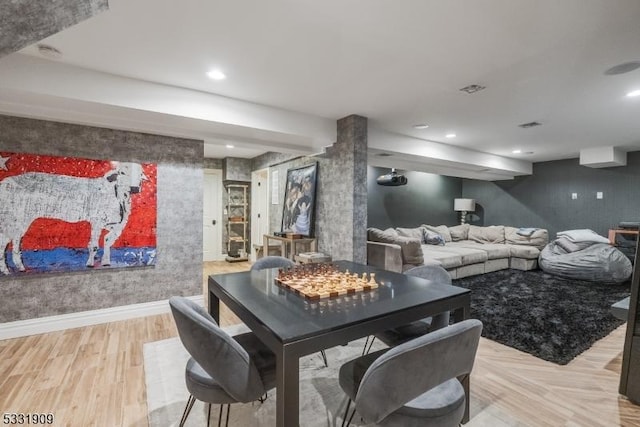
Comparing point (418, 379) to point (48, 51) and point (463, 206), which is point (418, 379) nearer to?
point (48, 51)

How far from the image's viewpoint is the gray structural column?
12.2 ft

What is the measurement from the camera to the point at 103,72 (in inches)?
102

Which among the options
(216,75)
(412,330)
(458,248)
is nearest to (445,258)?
(458,248)

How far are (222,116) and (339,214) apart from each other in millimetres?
1868

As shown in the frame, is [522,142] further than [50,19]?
Yes

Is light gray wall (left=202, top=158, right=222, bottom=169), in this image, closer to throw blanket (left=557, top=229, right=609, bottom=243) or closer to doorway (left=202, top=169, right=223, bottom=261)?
doorway (left=202, top=169, right=223, bottom=261)

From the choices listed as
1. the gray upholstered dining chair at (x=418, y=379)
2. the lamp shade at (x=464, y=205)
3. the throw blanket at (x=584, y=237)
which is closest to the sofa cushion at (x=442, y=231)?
the lamp shade at (x=464, y=205)

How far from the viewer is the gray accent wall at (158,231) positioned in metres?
2.95

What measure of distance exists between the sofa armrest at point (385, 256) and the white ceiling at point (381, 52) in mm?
1990

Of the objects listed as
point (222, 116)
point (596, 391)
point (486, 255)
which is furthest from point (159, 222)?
point (486, 255)

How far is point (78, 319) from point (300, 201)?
3.19m

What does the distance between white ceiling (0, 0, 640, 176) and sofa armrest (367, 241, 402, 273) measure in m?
1.99

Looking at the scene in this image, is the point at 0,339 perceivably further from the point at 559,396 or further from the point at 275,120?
the point at 559,396

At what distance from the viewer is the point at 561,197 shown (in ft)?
22.4
